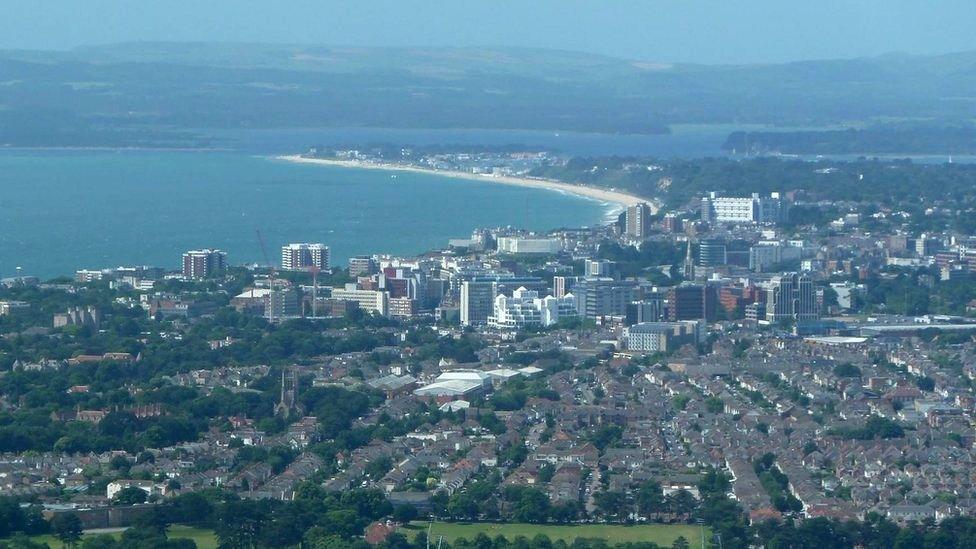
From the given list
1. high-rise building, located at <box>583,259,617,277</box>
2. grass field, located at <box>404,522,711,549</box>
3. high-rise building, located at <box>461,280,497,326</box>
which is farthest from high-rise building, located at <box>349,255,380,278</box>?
grass field, located at <box>404,522,711,549</box>

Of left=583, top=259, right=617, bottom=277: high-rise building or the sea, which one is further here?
the sea

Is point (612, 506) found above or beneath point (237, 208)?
above

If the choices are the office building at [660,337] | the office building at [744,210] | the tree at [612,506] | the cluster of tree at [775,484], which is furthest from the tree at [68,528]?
the office building at [744,210]

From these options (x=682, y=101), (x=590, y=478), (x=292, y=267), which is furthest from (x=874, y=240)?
(x=682, y=101)

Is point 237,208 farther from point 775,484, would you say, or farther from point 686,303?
point 775,484

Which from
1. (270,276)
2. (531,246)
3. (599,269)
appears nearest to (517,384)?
(599,269)

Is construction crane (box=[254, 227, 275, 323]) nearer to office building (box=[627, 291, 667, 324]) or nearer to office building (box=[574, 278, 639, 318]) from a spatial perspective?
office building (box=[574, 278, 639, 318])
